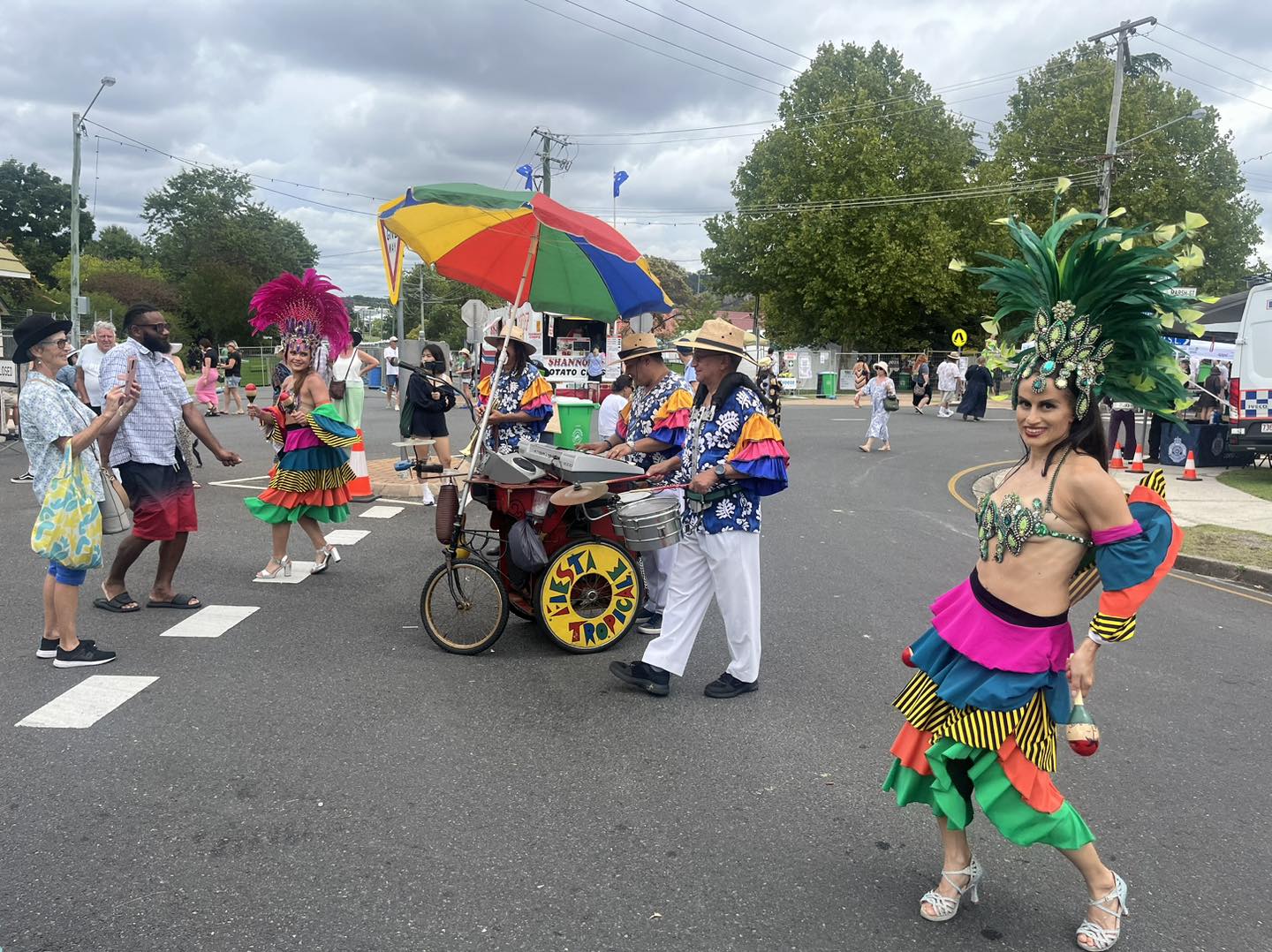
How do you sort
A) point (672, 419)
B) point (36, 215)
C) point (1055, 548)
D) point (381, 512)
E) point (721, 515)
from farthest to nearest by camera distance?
point (36, 215) → point (381, 512) → point (672, 419) → point (721, 515) → point (1055, 548)

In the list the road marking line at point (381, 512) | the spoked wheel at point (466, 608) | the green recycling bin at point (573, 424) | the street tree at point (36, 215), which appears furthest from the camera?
the street tree at point (36, 215)

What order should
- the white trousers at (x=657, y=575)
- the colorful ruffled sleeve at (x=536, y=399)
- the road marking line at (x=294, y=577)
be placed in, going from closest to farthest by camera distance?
1. the white trousers at (x=657, y=575)
2. the colorful ruffled sleeve at (x=536, y=399)
3. the road marking line at (x=294, y=577)

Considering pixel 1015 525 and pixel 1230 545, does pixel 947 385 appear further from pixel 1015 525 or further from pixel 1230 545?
pixel 1015 525

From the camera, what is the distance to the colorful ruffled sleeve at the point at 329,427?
22.5 feet

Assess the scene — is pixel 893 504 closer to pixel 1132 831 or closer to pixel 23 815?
pixel 1132 831

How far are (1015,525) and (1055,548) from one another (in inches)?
5.1

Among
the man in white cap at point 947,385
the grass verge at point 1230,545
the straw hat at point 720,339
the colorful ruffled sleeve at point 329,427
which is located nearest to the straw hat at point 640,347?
the straw hat at point 720,339

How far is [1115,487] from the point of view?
109 inches

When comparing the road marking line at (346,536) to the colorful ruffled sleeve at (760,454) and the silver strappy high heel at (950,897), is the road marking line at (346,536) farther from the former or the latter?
the silver strappy high heel at (950,897)

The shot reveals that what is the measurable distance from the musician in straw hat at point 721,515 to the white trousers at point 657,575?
1.35m

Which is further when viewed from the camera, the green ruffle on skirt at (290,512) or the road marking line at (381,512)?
the road marking line at (381,512)

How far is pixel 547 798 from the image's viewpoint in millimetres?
3824

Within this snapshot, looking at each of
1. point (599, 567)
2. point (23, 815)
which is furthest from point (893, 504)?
point (23, 815)

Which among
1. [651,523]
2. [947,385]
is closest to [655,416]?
[651,523]
